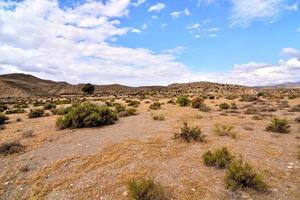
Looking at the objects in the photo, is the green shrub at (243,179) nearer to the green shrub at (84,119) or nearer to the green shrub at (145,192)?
the green shrub at (145,192)

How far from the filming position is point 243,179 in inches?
256

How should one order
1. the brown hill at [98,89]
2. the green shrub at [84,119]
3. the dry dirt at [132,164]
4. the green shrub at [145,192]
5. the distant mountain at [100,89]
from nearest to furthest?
the green shrub at [145,192], the dry dirt at [132,164], the green shrub at [84,119], the distant mountain at [100,89], the brown hill at [98,89]

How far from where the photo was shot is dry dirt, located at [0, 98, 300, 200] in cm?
636

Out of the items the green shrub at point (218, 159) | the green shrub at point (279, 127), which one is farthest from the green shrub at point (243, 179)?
the green shrub at point (279, 127)

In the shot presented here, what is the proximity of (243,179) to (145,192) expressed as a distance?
2520 mm

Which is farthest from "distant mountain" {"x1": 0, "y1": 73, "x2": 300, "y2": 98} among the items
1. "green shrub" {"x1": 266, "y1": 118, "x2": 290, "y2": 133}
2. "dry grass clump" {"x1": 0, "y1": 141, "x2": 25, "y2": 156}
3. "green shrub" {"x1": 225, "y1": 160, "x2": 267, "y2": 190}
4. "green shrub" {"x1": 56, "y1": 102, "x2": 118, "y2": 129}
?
"green shrub" {"x1": 225, "y1": 160, "x2": 267, "y2": 190}

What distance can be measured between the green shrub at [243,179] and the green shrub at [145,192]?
173 centimetres

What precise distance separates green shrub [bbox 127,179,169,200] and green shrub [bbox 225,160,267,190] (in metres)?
1.73

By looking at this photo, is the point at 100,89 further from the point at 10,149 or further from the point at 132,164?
the point at 132,164

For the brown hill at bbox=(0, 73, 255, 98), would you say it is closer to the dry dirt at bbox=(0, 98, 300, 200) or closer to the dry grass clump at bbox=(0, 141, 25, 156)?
the dry dirt at bbox=(0, 98, 300, 200)

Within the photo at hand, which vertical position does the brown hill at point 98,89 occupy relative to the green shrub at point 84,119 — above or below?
below

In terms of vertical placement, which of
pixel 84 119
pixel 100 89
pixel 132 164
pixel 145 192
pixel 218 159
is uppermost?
pixel 84 119

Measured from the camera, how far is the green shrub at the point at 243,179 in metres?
6.37

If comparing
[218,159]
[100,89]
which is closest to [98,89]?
[100,89]
